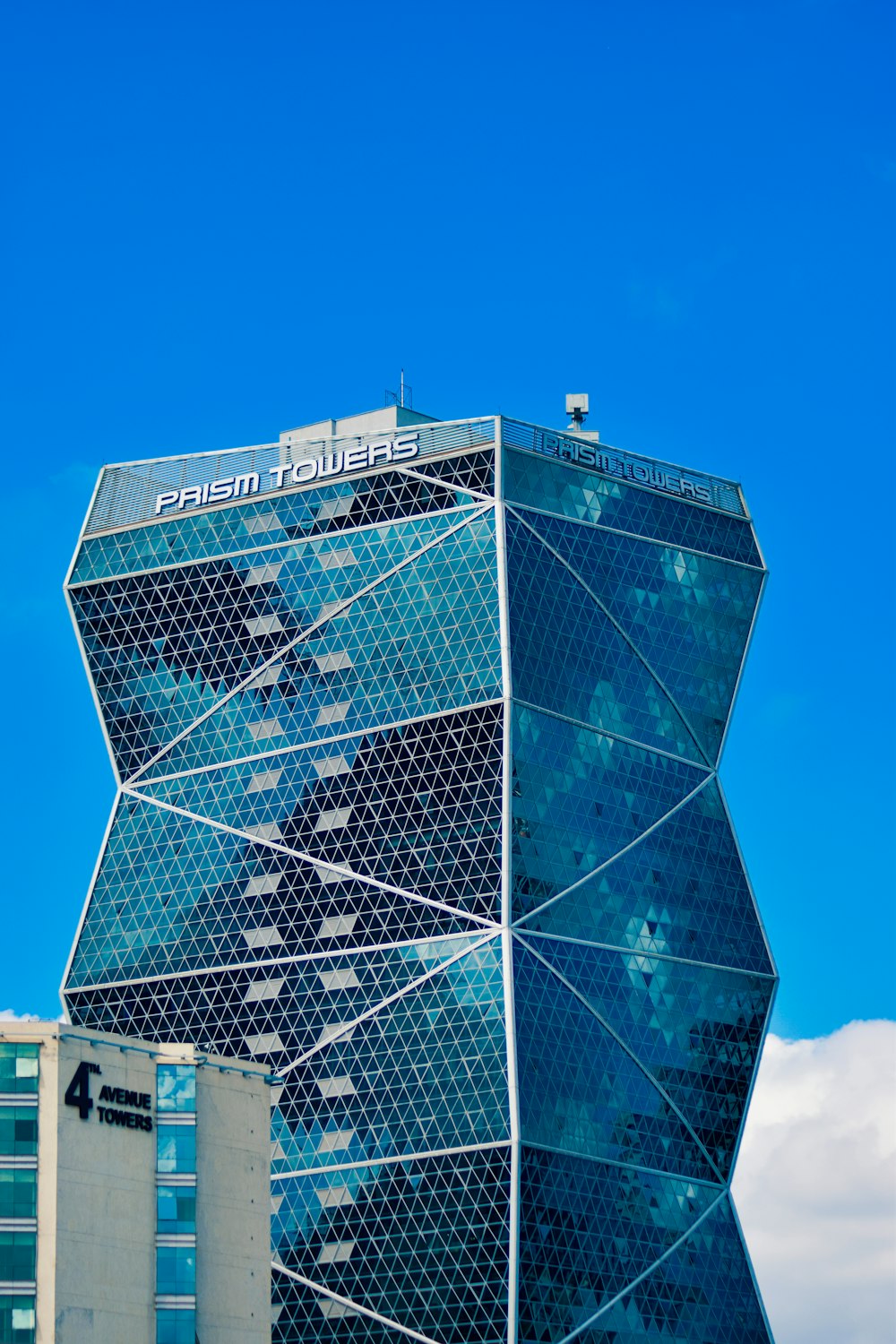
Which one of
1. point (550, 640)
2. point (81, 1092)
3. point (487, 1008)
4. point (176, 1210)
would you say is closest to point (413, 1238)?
point (487, 1008)

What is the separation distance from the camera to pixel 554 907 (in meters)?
190

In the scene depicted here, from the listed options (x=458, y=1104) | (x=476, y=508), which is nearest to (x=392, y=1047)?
(x=458, y=1104)

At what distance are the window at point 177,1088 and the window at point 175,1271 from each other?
692 cm

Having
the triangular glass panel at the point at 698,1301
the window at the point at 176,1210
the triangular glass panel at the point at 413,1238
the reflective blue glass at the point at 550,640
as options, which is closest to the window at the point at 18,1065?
the window at the point at 176,1210

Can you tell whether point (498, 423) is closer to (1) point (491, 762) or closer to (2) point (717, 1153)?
(1) point (491, 762)

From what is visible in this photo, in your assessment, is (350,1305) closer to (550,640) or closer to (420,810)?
(420,810)

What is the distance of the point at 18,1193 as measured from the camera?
433ft

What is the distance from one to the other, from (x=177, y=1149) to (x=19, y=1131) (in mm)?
9579

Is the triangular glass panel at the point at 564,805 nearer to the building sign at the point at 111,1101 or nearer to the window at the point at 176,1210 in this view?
the window at the point at 176,1210

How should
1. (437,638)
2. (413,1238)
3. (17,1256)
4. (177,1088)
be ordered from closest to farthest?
(17,1256), (177,1088), (413,1238), (437,638)

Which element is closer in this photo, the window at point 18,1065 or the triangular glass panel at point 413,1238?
the window at point 18,1065

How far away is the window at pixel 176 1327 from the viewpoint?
136m

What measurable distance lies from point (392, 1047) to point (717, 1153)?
25306 mm

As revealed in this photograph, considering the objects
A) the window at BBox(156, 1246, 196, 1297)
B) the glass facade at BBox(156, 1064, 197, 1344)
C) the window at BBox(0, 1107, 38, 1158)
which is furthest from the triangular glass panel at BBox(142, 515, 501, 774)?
the window at BBox(0, 1107, 38, 1158)
